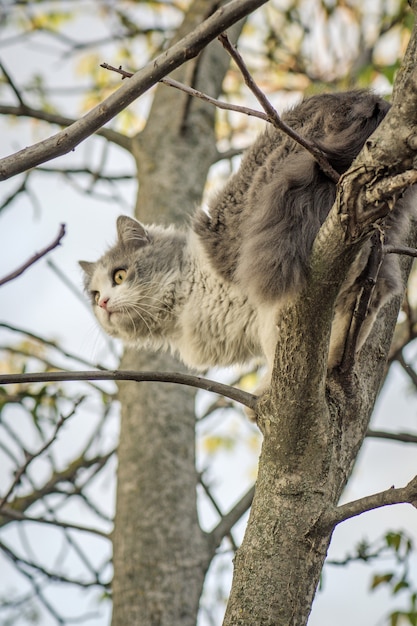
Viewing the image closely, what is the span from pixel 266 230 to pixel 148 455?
1485 mm

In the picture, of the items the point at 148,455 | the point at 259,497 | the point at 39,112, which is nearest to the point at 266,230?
the point at 259,497

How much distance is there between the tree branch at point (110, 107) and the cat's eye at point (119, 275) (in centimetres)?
173

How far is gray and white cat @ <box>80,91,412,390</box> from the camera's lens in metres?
2.31

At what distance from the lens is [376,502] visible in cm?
165

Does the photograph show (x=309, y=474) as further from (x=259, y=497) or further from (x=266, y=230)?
(x=266, y=230)

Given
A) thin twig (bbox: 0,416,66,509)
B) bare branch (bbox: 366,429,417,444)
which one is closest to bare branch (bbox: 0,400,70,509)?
thin twig (bbox: 0,416,66,509)

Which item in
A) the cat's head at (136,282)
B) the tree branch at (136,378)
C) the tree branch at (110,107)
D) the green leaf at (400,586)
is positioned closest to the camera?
the tree branch at (110,107)

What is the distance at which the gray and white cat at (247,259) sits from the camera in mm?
2309

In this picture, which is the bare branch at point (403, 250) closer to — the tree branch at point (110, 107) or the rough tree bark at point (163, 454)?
the tree branch at point (110, 107)

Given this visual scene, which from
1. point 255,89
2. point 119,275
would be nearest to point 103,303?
point 119,275

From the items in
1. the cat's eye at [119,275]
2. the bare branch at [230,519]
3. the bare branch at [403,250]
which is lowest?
the bare branch at [403,250]

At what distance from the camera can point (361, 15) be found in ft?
18.0

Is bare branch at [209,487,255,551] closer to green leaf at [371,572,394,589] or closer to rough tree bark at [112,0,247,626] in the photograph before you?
rough tree bark at [112,0,247,626]

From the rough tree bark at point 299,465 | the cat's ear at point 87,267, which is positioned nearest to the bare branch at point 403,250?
the rough tree bark at point 299,465
